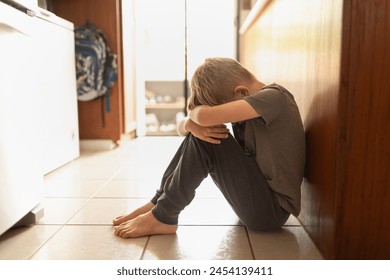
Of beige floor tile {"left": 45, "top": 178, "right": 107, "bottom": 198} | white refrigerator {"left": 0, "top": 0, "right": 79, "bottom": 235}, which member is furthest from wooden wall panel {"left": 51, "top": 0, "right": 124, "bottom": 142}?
white refrigerator {"left": 0, "top": 0, "right": 79, "bottom": 235}

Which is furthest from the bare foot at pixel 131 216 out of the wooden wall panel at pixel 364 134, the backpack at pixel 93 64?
the backpack at pixel 93 64

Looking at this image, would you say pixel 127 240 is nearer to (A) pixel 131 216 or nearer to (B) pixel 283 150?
(A) pixel 131 216

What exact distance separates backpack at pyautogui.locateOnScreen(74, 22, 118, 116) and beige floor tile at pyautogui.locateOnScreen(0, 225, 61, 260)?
1.35 m

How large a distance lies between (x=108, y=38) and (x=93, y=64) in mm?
231

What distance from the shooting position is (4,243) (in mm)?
936

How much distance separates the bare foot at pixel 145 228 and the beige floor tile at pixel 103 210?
12cm

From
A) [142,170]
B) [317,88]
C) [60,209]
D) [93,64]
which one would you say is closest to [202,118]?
[317,88]

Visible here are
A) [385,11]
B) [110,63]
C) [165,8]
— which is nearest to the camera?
[385,11]

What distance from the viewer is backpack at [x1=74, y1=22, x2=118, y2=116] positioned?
221 cm

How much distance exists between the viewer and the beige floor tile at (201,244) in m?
0.85
